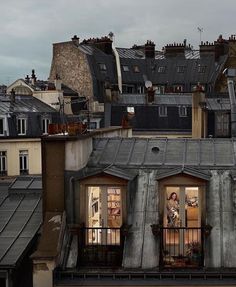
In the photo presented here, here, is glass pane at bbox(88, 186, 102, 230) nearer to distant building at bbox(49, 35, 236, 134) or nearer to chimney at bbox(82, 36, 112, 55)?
distant building at bbox(49, 35, 236, 134)

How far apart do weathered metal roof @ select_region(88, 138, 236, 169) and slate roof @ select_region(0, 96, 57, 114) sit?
23.9 meters

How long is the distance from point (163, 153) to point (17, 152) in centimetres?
2360

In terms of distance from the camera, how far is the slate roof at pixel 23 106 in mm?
36141

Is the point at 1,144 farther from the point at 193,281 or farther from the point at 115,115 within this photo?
the point at 193,281

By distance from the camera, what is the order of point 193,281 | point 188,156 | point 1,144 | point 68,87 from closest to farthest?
point 193,281, point 188,156, point 1,144, point 68,87

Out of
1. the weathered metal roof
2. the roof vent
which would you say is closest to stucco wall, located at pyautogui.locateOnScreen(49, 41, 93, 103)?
the weathered metal roof

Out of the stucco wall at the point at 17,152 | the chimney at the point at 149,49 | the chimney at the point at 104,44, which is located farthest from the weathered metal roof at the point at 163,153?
the chimney at the point at 149,49

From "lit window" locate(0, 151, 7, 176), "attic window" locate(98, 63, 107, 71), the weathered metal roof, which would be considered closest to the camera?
the weathered metal roof

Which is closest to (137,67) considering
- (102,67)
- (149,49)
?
(149,49)

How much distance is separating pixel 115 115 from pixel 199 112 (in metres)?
6.07

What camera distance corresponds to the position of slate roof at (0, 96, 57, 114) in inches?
1423

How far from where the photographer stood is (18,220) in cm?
1152

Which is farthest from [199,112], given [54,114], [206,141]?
[206,141]

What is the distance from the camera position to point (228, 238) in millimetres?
10258
